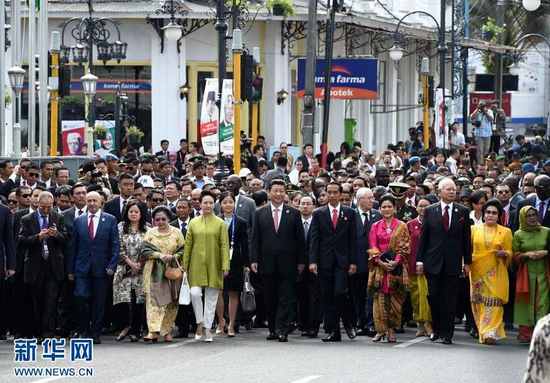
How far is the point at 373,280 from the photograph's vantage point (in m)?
19.4

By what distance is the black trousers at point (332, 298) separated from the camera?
19.4 metres

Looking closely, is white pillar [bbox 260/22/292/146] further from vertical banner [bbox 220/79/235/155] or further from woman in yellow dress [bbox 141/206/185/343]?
woman in yellow dress [bbox 141/206/185/343]

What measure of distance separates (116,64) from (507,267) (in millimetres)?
27941

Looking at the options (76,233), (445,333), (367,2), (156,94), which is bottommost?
(445,333)

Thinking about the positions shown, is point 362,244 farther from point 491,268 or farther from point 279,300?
point 491,268

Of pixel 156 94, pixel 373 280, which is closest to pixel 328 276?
pixel 373 280

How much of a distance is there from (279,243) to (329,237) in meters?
0.61

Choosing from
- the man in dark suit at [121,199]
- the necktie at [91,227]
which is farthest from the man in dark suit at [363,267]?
the necktie at [91,227]

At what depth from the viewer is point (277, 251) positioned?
19.6 meters

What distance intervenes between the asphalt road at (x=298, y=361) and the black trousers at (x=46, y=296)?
51cm

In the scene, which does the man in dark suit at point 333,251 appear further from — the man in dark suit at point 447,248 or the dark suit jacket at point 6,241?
the dark suit jacket at point 6,241

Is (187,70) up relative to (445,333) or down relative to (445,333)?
up

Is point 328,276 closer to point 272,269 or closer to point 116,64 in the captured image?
point 272,269

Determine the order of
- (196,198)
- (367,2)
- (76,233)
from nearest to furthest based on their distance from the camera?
(76,233)
(196,198)
(367,2)
